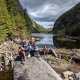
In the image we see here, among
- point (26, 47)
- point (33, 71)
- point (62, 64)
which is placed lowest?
point (62, 64)

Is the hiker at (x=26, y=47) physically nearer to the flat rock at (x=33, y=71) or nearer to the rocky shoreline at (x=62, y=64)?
the flat rock at (x=33, y=71)

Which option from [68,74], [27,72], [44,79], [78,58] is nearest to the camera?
[44,79]

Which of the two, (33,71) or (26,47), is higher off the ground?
(26,47)

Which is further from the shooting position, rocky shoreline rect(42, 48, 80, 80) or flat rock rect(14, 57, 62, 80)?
rocky shoreline rect(42, 48, 80, 80)

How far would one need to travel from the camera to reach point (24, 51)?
831 inches

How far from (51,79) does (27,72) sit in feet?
6.52

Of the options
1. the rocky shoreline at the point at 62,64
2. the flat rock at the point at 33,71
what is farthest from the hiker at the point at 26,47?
the rocky shoreline at the point at 62,64

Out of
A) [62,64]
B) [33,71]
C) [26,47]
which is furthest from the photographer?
[62,64]

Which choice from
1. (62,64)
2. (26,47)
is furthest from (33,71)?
(62,64)

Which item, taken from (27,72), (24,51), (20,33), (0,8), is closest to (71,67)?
(24,51)

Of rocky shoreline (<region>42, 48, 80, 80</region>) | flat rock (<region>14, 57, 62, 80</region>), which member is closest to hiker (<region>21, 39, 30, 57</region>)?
flat rock (<region>14, 57, 62, 80</region>)

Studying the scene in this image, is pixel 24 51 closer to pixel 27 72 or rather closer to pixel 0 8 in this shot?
pixel 27 72

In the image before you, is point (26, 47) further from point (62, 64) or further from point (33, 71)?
point (62, 64)

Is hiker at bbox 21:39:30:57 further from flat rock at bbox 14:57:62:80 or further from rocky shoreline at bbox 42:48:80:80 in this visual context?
rocky shoreline at bbox 42:48:80:80
